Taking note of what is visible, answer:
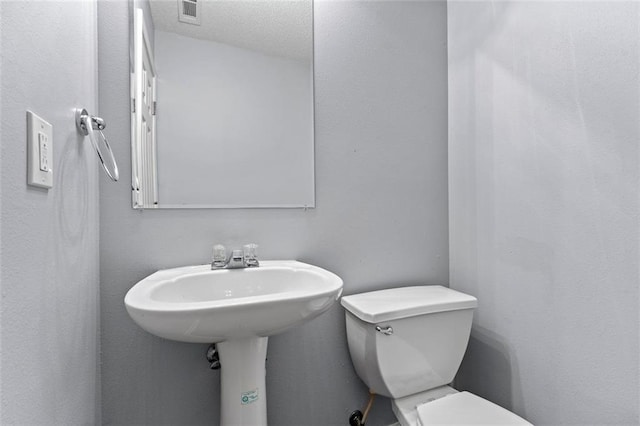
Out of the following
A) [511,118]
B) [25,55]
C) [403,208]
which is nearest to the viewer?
[25,55]

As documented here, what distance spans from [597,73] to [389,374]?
1123 mm

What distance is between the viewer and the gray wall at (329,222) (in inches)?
40.4

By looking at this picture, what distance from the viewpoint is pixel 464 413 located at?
95cm

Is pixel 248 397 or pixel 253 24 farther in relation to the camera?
pixel 253 24

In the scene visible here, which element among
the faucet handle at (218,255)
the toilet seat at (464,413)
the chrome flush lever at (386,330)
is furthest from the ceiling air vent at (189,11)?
the toilet seat at (464,413)

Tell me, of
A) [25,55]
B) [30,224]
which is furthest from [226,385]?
[25,55]

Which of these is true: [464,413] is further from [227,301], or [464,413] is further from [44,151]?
[44,151]

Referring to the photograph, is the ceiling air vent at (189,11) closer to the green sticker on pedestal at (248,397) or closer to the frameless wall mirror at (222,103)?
the frameless wall mirror at (222,103)

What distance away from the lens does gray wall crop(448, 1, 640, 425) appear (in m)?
0.85

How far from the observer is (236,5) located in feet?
3.79

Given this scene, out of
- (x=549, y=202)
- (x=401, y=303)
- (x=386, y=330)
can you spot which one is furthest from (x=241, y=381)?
(x=549, y=202)

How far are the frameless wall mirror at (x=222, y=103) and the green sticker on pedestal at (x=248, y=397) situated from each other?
602 millimetres

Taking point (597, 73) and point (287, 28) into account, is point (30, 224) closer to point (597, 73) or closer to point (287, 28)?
point (287, 28)

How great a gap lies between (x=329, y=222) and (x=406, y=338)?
50 cm
